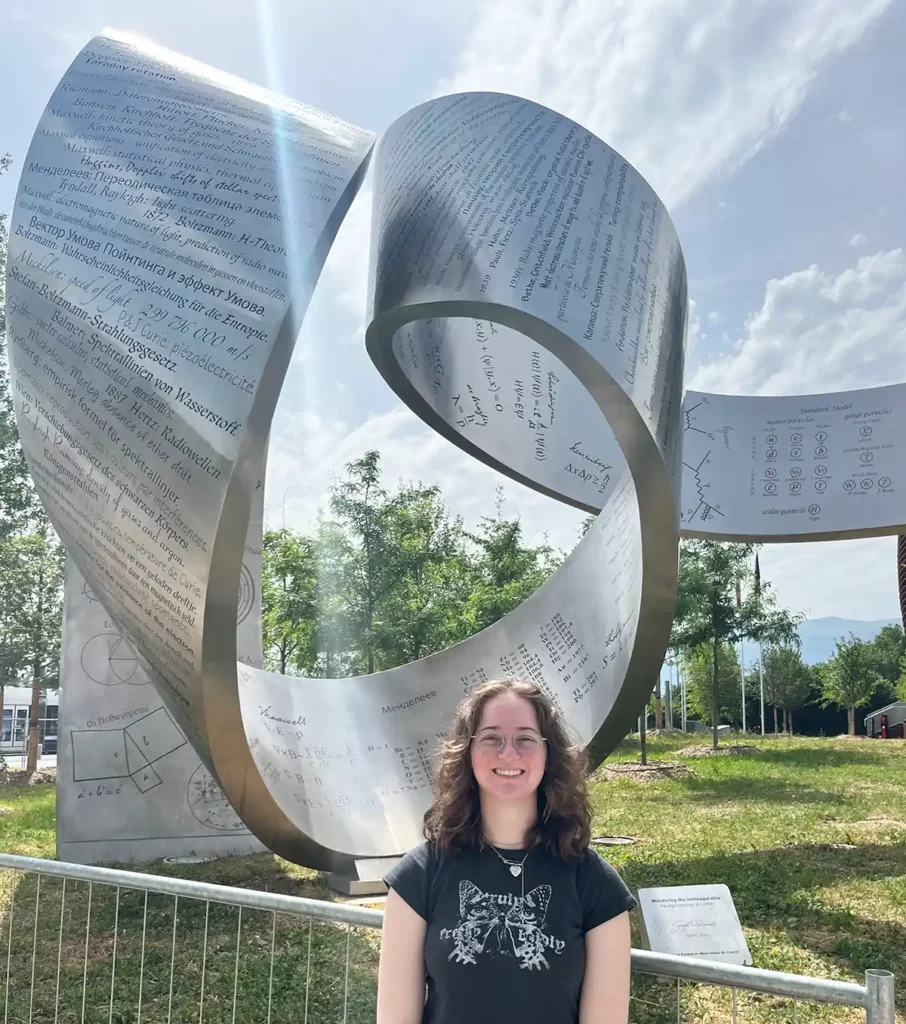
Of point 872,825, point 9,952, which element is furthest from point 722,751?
point 9,952

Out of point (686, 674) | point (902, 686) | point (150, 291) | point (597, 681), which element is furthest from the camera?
point (686, 674)

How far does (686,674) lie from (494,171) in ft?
139

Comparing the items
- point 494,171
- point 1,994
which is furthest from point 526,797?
point 494,171

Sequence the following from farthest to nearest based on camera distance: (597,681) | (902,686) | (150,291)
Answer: (902,686), (597,681), (150,291)

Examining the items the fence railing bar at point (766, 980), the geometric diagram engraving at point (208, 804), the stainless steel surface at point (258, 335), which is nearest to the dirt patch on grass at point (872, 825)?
the stainless steel surface at point (258, 335)

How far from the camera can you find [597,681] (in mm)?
7852

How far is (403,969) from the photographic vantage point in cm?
208

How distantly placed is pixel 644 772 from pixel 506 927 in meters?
15.7

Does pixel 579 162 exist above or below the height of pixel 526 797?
above

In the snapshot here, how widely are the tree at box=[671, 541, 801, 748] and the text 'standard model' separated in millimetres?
13455

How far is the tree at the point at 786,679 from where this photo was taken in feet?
151

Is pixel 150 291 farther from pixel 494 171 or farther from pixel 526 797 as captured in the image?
pixel 526 797

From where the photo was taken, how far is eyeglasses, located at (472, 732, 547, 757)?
2193mm

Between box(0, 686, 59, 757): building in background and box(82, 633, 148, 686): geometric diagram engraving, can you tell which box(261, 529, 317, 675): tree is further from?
box(0, 686, 59, 757): building in background
